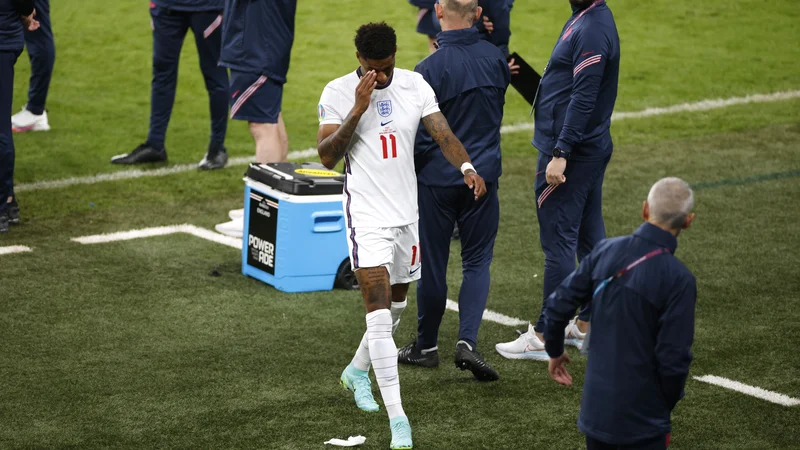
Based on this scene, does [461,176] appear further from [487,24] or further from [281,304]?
[487,24]

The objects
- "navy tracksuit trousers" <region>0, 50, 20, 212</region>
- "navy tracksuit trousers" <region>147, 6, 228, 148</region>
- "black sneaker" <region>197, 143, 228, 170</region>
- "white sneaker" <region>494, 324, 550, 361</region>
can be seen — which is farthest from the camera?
"black sneaker" <region>197, 143, 228, 170</region>

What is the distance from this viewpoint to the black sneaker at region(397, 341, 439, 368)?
6.72 meters

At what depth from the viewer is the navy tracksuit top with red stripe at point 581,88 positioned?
6379 mm

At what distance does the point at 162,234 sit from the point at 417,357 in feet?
10.2

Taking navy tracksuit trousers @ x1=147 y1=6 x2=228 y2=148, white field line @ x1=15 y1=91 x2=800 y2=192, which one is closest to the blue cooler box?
navy tracksuit trousers @ x1=147 y1=6 x2=228 y2=148

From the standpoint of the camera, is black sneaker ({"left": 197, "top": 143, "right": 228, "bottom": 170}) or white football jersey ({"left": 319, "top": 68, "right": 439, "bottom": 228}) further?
black sneaker ({"left": 197, "top": 143, "right": 228, "bottom": 170})

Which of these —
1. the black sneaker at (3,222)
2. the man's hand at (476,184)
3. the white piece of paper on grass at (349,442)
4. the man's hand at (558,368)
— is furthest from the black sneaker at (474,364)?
the black sneaker at (3,222)

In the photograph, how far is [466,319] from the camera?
261 inches

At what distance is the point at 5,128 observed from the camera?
8.97m

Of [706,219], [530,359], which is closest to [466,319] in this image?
[530,359]

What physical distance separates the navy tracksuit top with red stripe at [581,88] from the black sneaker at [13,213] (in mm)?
4398

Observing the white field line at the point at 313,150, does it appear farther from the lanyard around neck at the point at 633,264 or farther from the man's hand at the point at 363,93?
the lanyard around neck at the point at 633,264

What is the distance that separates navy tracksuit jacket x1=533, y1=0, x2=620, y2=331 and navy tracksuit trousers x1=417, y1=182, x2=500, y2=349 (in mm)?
373

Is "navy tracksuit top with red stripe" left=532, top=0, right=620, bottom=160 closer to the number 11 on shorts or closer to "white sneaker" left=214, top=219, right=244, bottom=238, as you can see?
the number 11 on shorts
